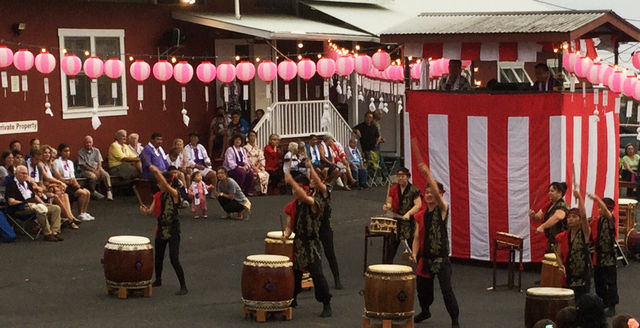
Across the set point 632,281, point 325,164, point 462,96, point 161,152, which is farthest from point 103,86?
point 632,281

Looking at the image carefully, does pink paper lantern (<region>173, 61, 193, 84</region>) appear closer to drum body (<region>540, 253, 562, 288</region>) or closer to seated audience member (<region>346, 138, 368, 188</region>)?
seated audience member (<region>346, 138, 368, 188</region>)

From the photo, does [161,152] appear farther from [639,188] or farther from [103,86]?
[639,188]

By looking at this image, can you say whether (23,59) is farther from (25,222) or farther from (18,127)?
(25,222)

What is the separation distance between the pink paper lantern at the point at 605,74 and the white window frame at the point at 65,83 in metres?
10.2

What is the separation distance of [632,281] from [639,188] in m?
9.00

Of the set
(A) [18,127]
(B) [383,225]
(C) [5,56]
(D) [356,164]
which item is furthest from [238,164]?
(B) [383,225]

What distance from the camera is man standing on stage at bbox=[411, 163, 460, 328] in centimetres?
1255

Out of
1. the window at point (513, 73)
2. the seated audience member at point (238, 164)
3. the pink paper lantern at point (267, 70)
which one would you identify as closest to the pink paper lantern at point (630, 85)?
the pink paper lantern at point (267, 70)

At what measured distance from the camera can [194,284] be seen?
598 inches

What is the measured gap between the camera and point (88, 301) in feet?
45.9

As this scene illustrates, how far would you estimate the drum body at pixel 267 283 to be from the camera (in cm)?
1293

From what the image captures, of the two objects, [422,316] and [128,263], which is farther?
[128,263]

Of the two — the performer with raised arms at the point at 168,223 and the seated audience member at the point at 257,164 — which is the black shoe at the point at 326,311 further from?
the seated audience member at the point at 257,164

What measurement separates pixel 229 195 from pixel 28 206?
390cm
